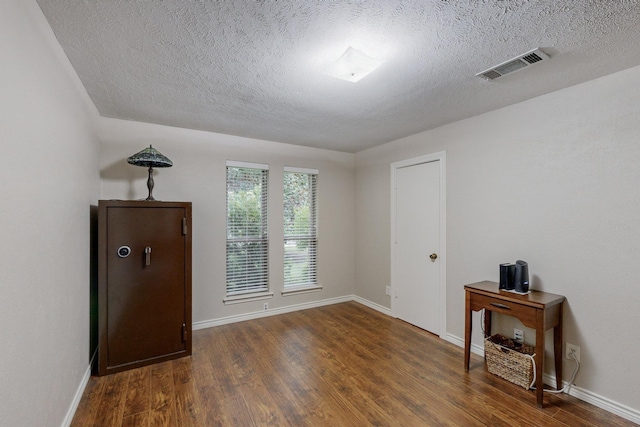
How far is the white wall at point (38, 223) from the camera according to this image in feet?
3.92

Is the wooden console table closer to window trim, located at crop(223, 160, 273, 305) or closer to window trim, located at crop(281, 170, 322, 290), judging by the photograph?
window trim, located at crop(281, 170, 322, 290)

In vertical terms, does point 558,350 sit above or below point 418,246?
below

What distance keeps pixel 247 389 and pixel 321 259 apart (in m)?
2.36

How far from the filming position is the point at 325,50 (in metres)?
1.83

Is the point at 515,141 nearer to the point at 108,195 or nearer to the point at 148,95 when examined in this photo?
the point at 148,95

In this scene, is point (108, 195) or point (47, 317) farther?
point (108, 195)

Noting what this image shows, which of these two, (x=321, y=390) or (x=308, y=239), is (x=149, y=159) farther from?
(x=321, y=390)

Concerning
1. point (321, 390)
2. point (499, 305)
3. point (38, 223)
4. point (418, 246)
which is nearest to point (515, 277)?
point (499, 305)

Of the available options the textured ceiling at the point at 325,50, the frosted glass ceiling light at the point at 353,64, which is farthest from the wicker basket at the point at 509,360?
the frosted glass ceiling light at the point at 353,64

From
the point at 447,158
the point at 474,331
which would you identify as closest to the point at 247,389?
the point at 474,331

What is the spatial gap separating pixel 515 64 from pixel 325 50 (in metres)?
1.28

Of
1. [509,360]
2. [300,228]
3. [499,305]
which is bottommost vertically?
[509,360]

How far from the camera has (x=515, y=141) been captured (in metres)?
2.68

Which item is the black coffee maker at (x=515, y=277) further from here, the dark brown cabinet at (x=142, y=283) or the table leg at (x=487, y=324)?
the dark brown cabinet at (x=142, y=283)
